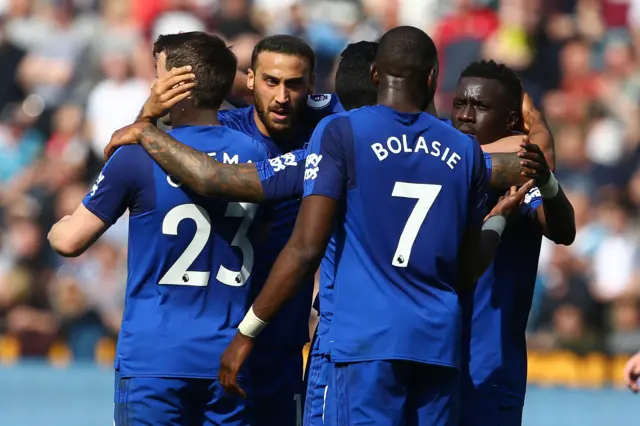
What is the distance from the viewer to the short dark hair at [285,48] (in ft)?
19.4

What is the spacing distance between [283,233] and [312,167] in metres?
0.87

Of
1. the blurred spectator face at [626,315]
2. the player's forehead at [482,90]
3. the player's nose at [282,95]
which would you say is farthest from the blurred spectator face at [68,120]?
the player's forehead at [482,90]

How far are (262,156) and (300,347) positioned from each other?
3.05ft

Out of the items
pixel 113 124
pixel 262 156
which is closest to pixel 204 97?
pixel 262 156

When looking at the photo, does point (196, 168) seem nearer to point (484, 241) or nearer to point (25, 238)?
point (484, 241)

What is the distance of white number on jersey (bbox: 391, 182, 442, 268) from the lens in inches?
192

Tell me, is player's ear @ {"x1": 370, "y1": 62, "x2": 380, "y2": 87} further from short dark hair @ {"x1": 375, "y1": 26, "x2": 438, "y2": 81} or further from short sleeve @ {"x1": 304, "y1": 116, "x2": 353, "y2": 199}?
short sleeve @ {"x1": 304, "y1": 116, "x2": 353, "y2": 199}

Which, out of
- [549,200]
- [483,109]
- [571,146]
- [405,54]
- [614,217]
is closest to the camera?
[405,54]

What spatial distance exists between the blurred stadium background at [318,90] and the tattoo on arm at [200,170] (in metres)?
5.72

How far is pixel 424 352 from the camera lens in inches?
192

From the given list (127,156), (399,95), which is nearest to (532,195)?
(399,95)

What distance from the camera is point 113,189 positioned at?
17.1 feet

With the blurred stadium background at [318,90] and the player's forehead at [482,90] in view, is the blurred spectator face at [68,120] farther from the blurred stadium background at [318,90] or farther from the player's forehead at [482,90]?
the player's forehead at [482,90]

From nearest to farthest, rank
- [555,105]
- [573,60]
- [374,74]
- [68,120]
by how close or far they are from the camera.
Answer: [374,74] → [555,105] → [573,60] → [68,120]
